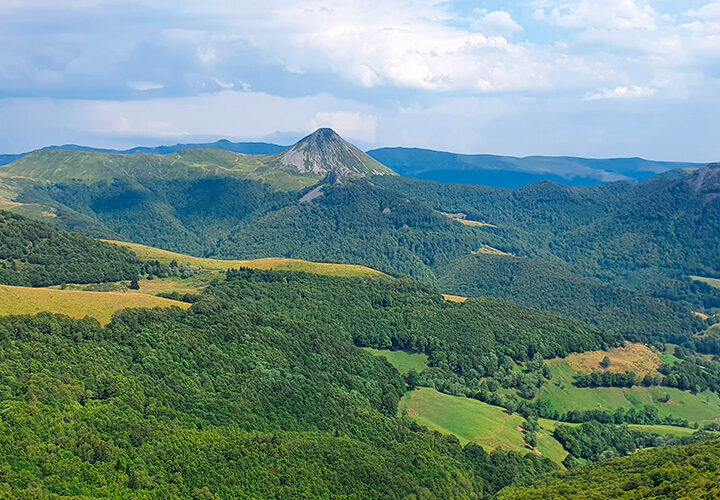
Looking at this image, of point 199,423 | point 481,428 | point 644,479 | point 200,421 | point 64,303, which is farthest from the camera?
point 481,428

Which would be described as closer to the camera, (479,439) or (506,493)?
(506,493)

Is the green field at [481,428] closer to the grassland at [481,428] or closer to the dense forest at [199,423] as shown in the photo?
the grassland at [481,428]

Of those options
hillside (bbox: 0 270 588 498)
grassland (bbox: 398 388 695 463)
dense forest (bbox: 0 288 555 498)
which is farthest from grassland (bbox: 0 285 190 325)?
grassland (bbox: 398 388 695 463)

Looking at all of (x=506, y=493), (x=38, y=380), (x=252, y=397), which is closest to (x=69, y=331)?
(x=38, y=380)

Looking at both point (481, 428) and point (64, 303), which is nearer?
point (64, 303)

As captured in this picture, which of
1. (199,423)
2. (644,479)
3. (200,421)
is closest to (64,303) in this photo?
(200,421)

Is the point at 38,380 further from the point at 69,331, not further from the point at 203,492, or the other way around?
the point at 203,492

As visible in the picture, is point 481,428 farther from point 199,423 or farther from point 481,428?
point 199,423

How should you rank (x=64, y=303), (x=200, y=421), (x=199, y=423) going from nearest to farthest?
(x=199, y=423)
(x=200, y=421)
(x=64, y=303)
